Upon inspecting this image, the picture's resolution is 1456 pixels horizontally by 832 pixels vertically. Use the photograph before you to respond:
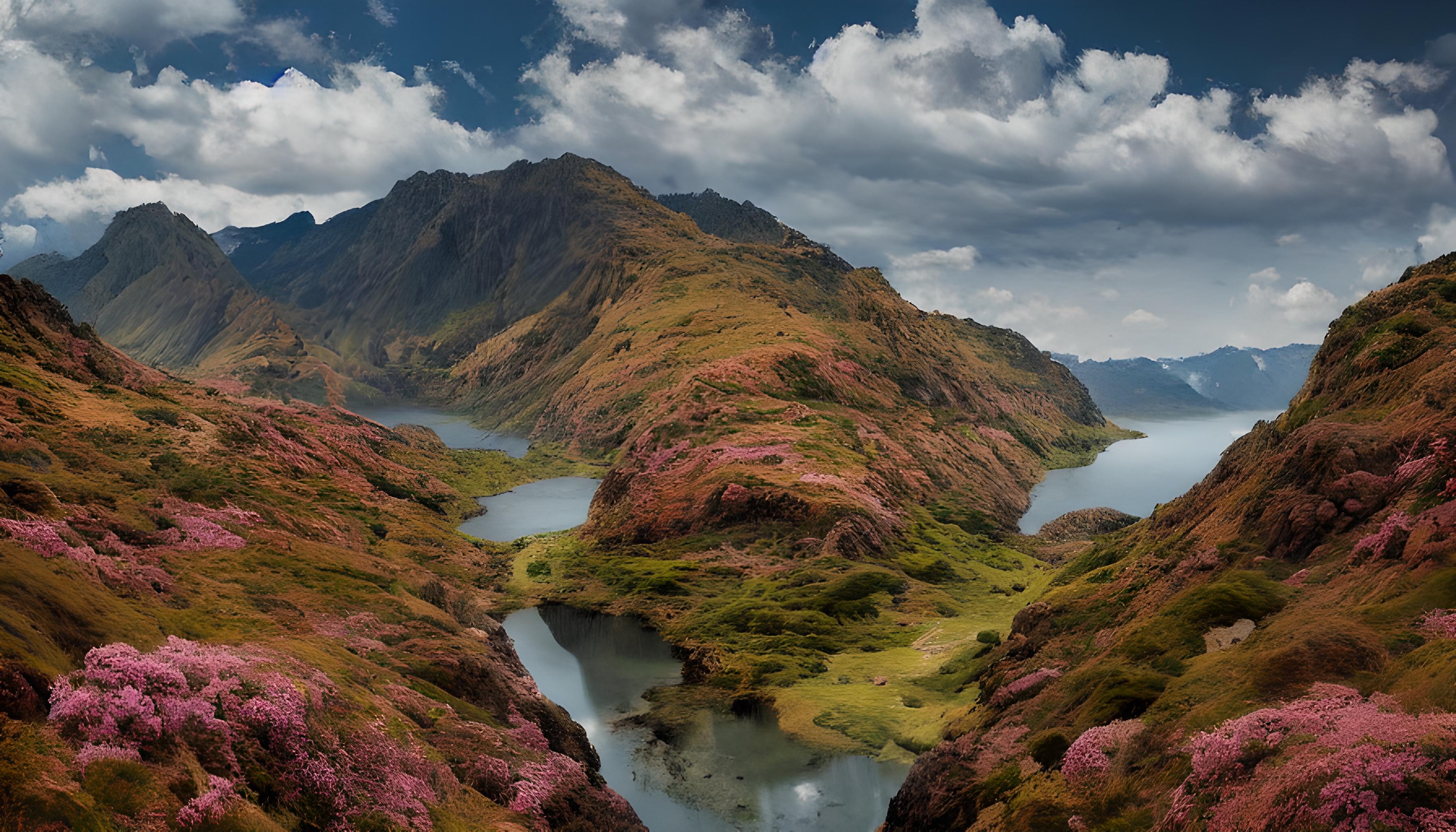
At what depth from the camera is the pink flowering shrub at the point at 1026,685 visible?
3544 cm

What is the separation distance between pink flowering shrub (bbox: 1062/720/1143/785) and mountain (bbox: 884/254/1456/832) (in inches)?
2.6

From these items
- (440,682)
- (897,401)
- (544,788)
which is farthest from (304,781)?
(897,401)

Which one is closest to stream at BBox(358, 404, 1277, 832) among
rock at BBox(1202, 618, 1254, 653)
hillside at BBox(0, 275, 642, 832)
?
hillside at BBox(0, 275, 642, 832)

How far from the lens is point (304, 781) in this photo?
22453 mm

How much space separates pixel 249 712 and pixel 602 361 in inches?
6722

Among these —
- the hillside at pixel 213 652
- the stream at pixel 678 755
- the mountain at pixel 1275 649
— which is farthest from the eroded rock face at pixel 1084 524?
the hillside at pixel 213 652

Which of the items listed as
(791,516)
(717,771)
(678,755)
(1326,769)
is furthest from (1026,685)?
(791,516)

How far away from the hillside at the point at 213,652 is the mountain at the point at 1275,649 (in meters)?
17.8

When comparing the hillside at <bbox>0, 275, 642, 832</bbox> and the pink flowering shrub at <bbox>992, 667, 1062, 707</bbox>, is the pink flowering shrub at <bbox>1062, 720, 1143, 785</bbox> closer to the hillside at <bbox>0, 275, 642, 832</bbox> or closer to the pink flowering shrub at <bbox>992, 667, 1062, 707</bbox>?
the pink flowering shrub at <bbox>992, 667, 1062, 707</bbox>

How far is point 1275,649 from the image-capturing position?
24875 millimetres

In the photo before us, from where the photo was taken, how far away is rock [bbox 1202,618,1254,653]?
28.9m

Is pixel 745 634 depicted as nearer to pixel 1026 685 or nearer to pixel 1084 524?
pixel 1026 685

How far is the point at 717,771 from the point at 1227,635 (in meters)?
26.6

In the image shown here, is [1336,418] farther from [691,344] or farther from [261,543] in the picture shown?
[691,344]
